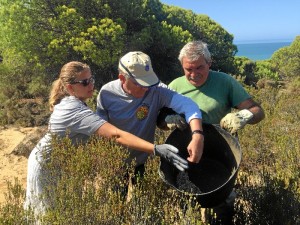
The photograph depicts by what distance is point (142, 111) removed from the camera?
2.71m

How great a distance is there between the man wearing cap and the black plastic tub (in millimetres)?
192

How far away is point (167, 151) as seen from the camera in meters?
2.31

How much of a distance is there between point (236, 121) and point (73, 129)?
111 cm

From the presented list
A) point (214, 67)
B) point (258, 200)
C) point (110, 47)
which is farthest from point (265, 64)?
point (258, 200)

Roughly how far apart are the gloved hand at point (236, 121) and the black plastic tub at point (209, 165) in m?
0.05

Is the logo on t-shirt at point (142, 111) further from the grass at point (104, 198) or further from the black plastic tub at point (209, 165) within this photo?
the grass at point (104, 198)

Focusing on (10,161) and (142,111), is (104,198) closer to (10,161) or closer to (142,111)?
(142,111)

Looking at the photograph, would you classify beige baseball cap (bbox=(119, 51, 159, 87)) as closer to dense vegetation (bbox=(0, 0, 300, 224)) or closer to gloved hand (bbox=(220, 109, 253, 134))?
dense vegetation (bbox=(0, 0, 300, 224))

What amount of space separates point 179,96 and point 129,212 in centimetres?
92

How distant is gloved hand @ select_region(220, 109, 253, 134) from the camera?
104 inches

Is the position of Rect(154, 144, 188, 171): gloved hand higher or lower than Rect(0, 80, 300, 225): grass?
higher

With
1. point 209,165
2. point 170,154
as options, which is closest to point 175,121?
point 170,154

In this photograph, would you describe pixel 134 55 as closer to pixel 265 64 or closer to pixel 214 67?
pixel 214 67

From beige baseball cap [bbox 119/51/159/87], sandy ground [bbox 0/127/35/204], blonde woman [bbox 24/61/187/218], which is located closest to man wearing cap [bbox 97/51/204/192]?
beige baseball cap [bbox 119/51/159/87]
